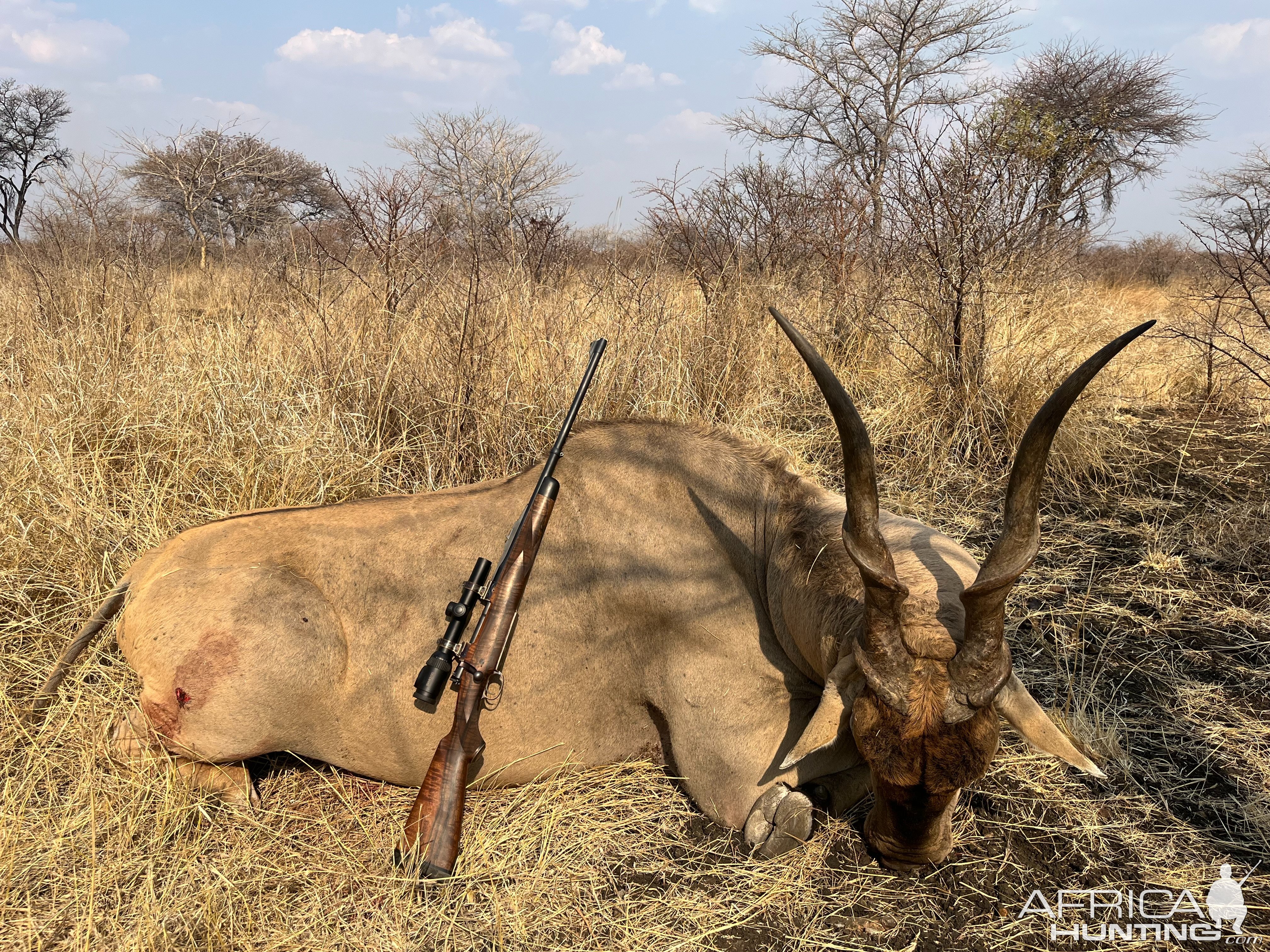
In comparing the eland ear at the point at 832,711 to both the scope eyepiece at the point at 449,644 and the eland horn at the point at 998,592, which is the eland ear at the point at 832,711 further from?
the scope eyepiece at the point at 449,644

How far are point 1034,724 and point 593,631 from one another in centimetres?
168

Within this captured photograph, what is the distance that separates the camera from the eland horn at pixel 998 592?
7.89ft

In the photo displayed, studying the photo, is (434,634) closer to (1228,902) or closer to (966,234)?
(1228,902)

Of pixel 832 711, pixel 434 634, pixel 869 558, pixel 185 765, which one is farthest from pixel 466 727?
pixel 869 558

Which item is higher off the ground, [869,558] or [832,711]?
[869,558]

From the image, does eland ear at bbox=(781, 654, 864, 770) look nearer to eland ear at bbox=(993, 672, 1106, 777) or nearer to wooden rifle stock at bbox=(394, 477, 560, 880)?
eland ear at bbox=(993, 672, 1106, 777)

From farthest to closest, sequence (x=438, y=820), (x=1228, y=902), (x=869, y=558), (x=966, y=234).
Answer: (x=966, y=234) → (x=438, y=820) → (x=1228, y=902) → (x=869, y=558)

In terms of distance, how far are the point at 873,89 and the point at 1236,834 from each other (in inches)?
922

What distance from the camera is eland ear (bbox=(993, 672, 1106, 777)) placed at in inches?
101

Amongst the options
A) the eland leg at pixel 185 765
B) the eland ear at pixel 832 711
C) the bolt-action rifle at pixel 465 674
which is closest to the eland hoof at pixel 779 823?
the eland ear at pixel 832 711

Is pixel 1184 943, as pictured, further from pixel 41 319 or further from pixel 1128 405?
pixel 41 319

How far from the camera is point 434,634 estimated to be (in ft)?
10.8

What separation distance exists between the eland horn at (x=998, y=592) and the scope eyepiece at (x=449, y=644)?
176 cm

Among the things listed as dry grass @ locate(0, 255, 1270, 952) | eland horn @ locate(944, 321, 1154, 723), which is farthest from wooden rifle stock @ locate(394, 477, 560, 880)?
eland horn @ locate(944, 321, 1154, 723)
